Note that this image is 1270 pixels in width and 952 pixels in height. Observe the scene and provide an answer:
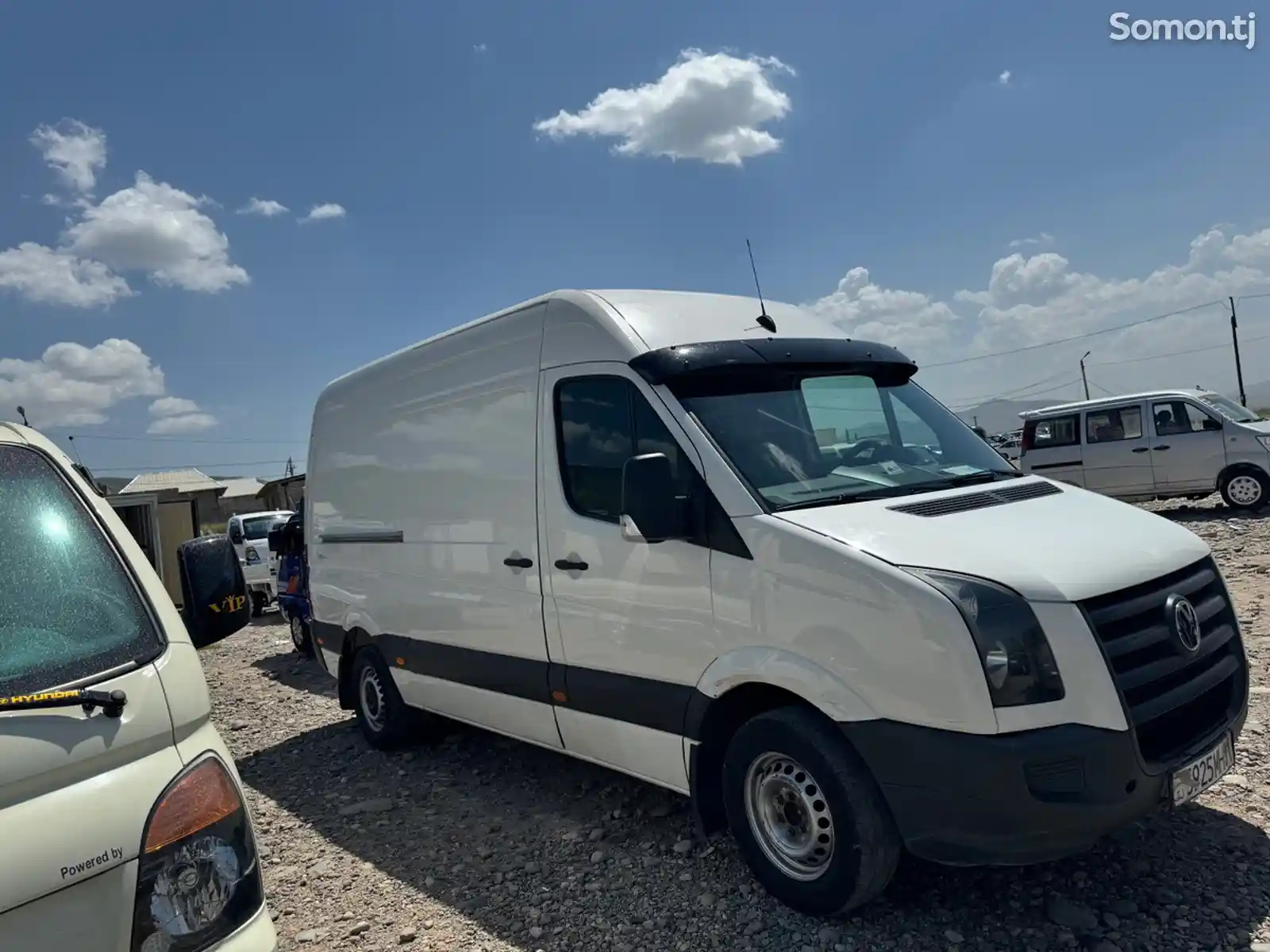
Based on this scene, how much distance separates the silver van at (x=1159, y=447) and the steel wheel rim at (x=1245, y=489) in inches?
0.4

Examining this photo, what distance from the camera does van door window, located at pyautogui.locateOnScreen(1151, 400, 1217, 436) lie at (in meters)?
13.9

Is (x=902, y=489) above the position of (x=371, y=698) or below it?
above

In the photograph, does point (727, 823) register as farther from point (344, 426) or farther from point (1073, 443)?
point (1073, 443)

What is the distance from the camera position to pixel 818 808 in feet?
10.9

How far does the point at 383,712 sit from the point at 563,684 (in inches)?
96.4

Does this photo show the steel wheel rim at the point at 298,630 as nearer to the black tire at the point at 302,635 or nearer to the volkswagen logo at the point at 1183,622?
the black tire at the point at 302,635

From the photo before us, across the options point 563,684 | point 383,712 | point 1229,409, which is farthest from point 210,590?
point 1229,409

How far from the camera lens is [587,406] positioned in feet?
14.2

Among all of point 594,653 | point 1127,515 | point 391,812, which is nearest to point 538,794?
point 391,812

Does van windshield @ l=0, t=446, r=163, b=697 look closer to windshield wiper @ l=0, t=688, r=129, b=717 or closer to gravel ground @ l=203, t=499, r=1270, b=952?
windshield wiper @ l=0, t=688, r=129, b=717

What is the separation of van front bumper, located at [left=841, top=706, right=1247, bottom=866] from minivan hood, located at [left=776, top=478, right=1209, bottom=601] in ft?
1.61

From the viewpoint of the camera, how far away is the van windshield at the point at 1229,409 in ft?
45.3

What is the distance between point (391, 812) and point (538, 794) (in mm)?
888

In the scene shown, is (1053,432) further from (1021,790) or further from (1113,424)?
(1021,790)
